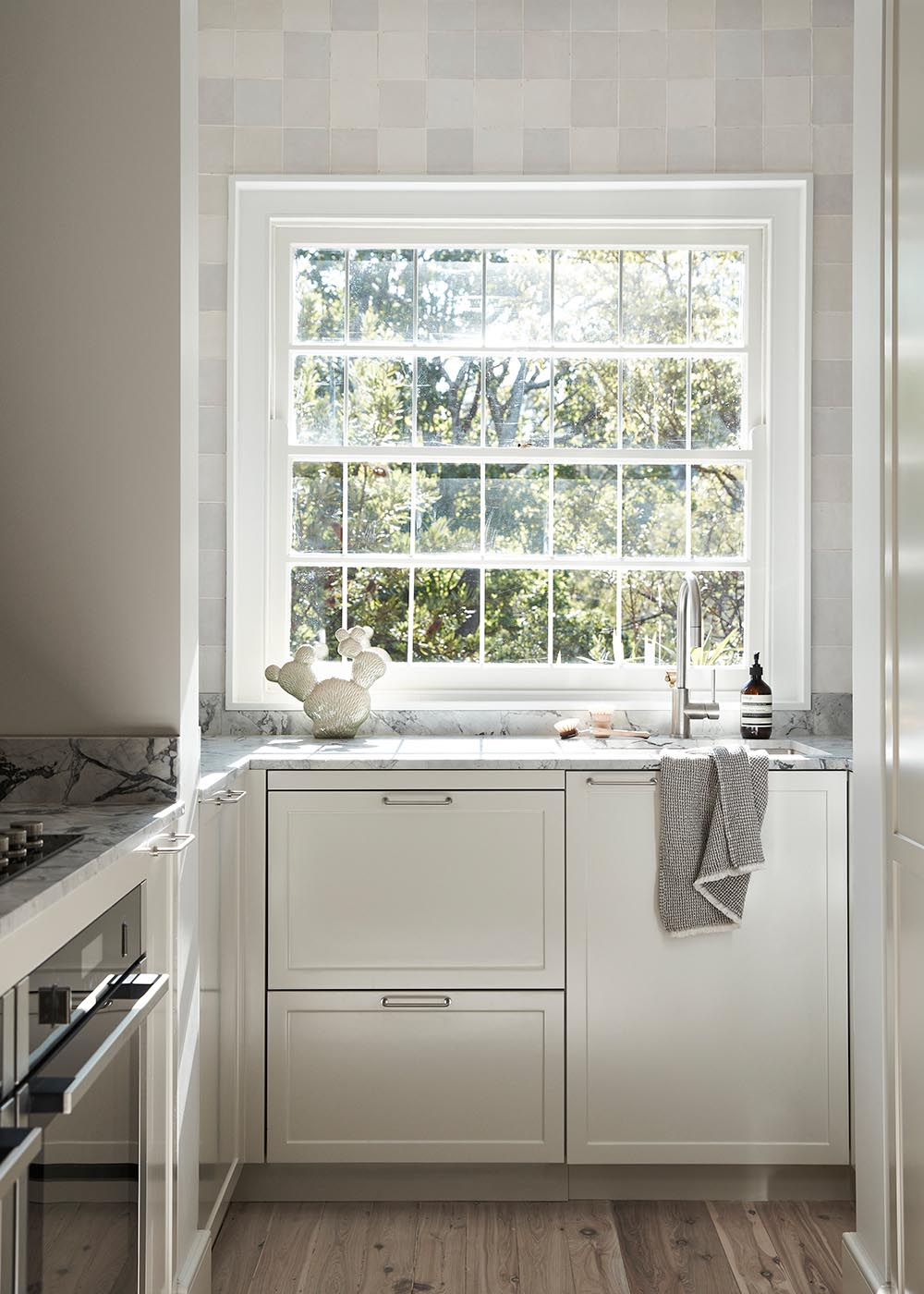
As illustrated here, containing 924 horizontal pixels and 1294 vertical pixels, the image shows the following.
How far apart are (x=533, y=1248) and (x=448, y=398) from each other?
7.13ft

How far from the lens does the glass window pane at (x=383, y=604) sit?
3061mm

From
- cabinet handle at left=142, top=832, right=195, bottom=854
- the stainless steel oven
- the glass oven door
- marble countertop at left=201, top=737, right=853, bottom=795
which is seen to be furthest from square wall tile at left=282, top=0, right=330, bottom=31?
the glass oven door

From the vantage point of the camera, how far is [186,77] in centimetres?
183

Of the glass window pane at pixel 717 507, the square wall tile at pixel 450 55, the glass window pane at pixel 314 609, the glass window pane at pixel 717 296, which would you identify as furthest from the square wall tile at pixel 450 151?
the glass window pane at pixel 314 609

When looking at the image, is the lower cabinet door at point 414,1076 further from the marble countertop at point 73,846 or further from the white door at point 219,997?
the marble countertop at point 73,846

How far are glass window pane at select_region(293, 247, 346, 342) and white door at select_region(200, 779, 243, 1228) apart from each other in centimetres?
142

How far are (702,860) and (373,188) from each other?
2.05 meters

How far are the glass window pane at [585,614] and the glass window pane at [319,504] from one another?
0.66m

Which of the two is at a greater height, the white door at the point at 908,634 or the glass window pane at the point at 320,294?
the glass window pane at the point at 320,294

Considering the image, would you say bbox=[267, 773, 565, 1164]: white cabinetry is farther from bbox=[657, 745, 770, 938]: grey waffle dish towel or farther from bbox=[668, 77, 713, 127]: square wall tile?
bbox=[668, 77, 713, 127]: square wall tile

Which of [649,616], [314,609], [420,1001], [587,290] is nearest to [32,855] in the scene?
[420,1001]

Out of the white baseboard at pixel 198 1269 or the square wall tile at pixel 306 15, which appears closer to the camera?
the white baseboard at pixel 198 1269

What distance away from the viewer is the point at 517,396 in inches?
120

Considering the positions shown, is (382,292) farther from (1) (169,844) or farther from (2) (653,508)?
(1) (169,844)
